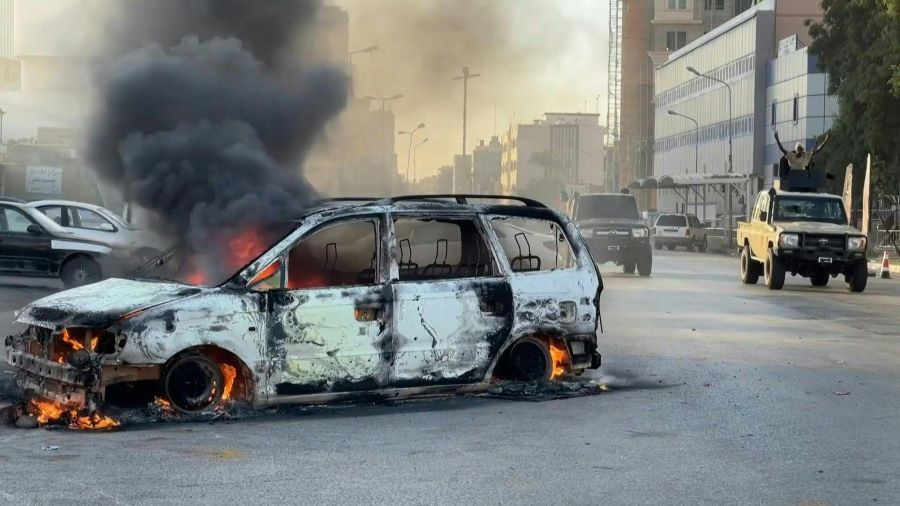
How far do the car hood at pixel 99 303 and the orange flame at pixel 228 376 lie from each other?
0.60 m

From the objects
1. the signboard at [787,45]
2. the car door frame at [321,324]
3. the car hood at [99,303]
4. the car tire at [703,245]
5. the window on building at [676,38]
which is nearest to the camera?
the car hood at [99,303]

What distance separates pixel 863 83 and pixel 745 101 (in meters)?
41.7

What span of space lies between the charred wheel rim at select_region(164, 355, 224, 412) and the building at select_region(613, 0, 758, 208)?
118m

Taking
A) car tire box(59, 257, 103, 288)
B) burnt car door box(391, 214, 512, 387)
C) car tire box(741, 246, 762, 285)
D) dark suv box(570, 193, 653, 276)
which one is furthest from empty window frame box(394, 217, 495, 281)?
dark suv box(570, 193, 653, 276)

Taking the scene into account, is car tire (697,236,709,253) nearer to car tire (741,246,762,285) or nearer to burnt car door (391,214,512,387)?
car tire (741,246,762,285)

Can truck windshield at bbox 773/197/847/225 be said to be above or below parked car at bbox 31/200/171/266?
above

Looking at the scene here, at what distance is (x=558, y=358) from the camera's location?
10758 mm

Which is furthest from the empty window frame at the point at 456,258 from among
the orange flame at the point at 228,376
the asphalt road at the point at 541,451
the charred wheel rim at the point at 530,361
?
the orange flame at the point at 228,376

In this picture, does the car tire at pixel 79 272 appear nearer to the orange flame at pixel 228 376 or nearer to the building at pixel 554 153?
the orange flame at pixel 228 376

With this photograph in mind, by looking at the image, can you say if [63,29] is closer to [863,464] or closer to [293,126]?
[293,126]

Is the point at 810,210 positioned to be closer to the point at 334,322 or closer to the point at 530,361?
the point at 530,361

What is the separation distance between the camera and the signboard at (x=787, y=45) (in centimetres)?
7969

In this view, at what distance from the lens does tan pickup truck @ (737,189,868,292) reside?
2539 cm

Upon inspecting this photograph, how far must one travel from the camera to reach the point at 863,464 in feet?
25.6
